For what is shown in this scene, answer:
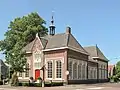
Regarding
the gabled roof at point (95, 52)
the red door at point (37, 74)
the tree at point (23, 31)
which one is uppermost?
the tree at point (23, 31)

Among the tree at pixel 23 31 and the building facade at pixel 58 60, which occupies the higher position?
the tree at pixel 23 31

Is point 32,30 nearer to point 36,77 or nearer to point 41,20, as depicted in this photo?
point 41,20

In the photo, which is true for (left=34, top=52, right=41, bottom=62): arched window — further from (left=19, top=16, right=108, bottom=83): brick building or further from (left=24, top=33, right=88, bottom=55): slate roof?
(left=24, top=33, right=88, bottom=55): slate roof

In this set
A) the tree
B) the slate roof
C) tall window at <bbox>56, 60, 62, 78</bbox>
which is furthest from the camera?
the tree

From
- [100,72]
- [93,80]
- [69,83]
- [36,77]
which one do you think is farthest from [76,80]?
[100,72]

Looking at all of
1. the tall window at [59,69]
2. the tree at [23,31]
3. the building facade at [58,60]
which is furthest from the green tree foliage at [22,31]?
the tall window at [59,69]

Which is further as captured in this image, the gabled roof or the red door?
the gabled roof

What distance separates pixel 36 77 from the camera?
5062cm

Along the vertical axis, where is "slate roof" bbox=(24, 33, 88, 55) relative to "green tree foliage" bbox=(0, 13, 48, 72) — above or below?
below

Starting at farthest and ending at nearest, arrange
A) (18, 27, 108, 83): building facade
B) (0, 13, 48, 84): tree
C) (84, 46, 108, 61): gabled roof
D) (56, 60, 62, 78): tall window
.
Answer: (84, 46, 108, 61): gabled roof, (0, 13, 48, 84): tree, (56, 60, 62, 78): tall window, (18, 27, 108, 83): building facade

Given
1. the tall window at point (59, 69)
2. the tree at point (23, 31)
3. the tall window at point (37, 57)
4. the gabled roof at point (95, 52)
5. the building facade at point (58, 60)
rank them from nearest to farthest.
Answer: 1. the building facade at point (58, 60)
2. the tall window at point (59, 69)
3. the tall window at point (37, 57)
4. the tree at point (23, 31)
5. the gabled roof at point (95, 52)

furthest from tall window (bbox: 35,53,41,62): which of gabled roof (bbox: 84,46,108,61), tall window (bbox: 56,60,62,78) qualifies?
gabled roof (bbox: 84,46,108,61)

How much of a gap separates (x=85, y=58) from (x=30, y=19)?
18.0 m

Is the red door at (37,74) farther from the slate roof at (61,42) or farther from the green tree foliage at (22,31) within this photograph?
the green tree foliage at (22,31)
